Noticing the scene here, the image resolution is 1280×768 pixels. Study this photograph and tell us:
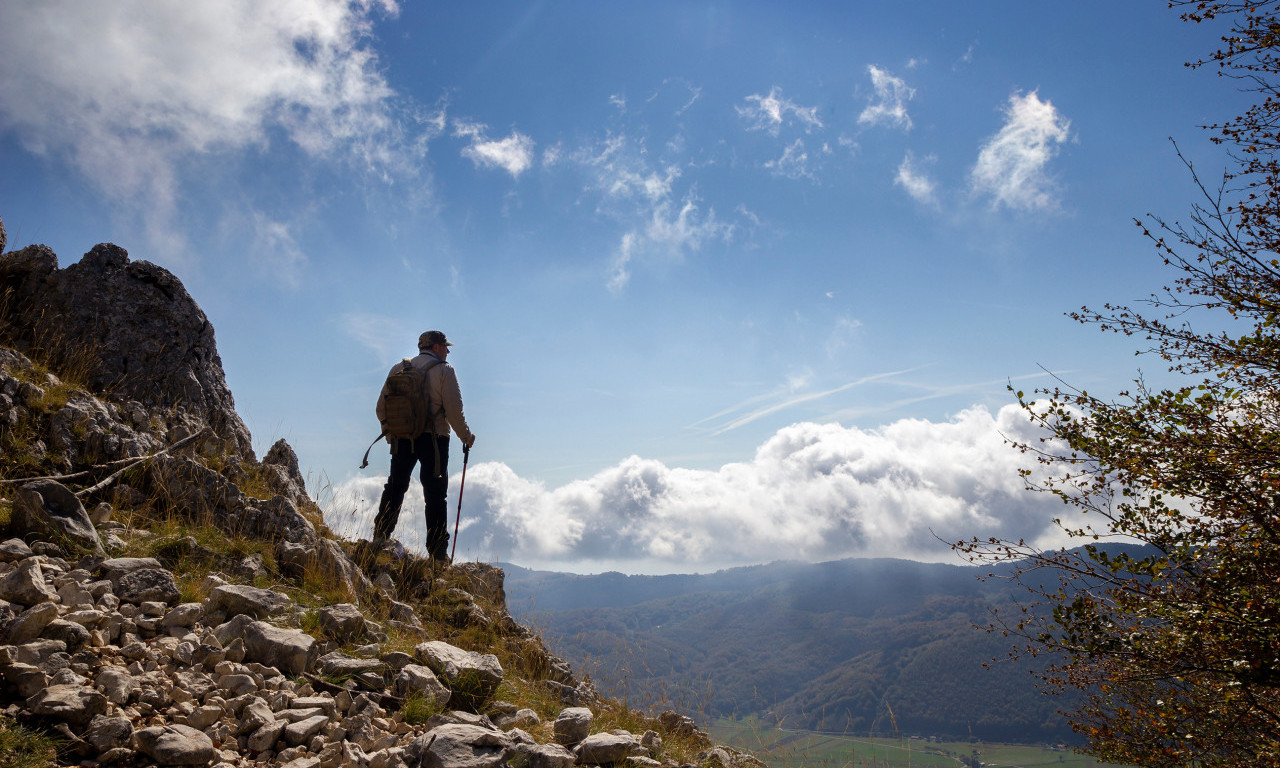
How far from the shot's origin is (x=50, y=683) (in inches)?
154

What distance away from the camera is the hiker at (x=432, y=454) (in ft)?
34.0

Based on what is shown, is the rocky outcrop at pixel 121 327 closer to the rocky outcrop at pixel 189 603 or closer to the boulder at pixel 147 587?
the rocky outcrop at pixel 189 603

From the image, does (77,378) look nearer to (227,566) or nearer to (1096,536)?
(227,566)

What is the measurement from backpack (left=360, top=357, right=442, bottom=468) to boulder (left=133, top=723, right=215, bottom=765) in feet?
21.8

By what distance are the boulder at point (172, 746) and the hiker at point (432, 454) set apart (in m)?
6.53

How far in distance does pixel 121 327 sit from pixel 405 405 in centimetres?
471

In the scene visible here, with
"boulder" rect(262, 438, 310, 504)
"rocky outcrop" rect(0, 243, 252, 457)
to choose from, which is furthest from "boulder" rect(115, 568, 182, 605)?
"rocky outcrop" rect(0, 243, 252, 457)

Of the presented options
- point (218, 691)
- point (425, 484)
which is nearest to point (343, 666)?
point (218, 691)

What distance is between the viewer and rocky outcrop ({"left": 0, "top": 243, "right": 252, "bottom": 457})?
9398mm

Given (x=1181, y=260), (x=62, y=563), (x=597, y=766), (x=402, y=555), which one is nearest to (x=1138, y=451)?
(x=1181, y=260)

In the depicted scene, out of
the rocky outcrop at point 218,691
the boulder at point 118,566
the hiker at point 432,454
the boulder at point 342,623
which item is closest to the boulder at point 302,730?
the rocky outcrop at point 218,691

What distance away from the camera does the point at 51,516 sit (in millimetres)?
5723

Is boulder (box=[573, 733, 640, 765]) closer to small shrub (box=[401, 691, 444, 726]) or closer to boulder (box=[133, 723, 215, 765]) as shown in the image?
small shrub (box=[401, 691, 444, 726])

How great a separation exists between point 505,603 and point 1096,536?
9.39m
